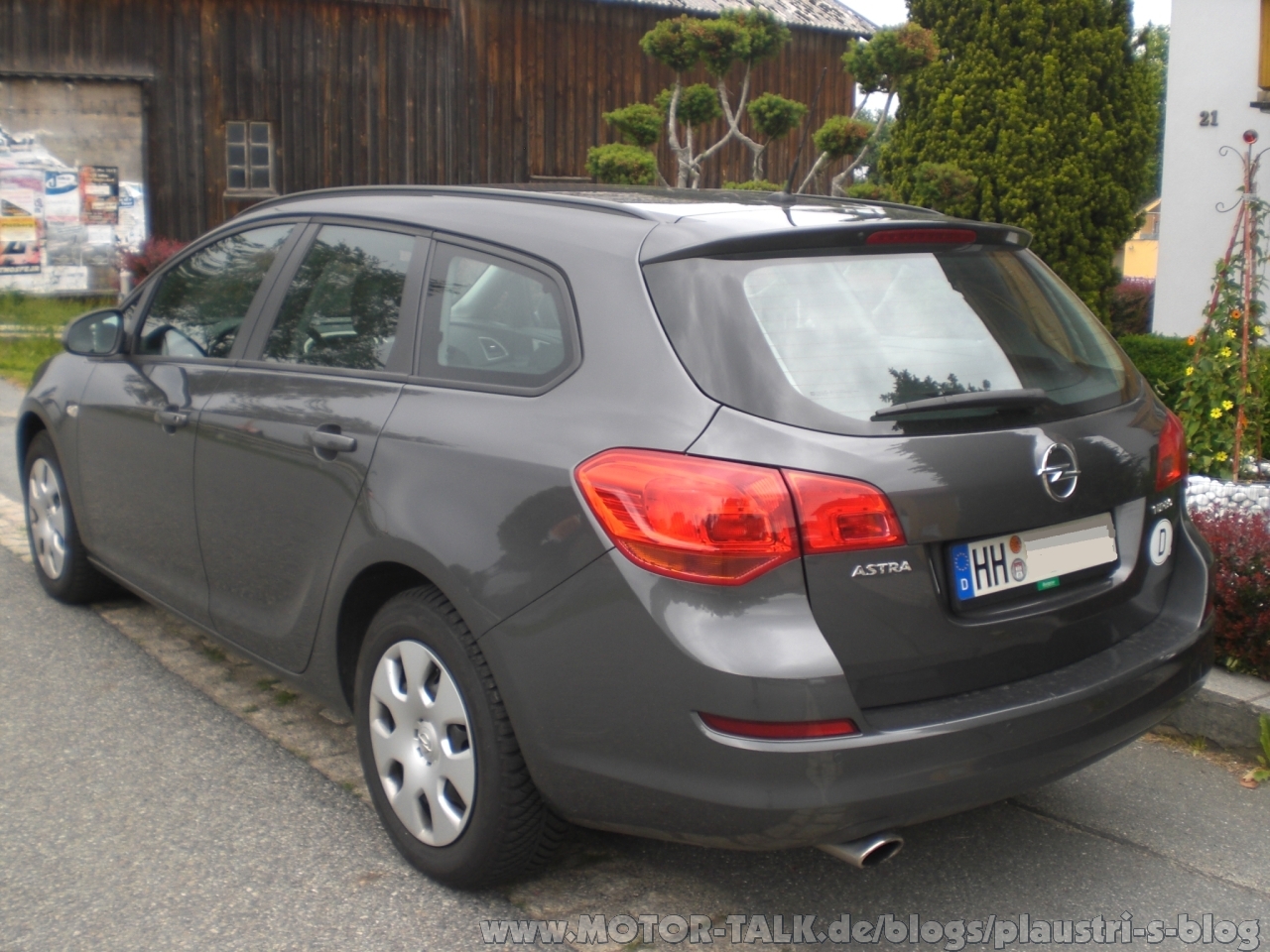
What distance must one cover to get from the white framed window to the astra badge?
21941mm

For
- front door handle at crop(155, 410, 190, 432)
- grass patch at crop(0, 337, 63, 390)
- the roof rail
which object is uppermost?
the roof rail

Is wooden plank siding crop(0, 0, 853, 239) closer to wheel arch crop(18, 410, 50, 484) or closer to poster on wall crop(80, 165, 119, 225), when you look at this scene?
poster on wall crop(80, 165, 119, 225)

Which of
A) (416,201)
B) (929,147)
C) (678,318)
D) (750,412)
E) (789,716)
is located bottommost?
(789,716)

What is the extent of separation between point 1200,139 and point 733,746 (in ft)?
30.5

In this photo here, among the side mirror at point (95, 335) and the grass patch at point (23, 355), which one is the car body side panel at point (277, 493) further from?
the grass patch at point (23, 355)

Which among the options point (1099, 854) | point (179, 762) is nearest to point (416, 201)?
point (179, 762)

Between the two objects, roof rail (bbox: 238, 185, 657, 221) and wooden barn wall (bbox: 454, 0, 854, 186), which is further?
wooden barn wall (bbox: 454, 0, 854, 186)

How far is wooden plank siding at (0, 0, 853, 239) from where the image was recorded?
21.5 m

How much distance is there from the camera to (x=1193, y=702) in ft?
13.8

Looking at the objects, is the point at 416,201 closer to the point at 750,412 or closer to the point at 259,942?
the point at 750,412

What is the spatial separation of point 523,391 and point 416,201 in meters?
0.91

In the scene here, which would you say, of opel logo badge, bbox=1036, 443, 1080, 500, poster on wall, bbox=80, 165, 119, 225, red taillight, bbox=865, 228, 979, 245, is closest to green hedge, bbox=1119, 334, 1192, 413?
red taillight, bbox=865, 228, 979, 245

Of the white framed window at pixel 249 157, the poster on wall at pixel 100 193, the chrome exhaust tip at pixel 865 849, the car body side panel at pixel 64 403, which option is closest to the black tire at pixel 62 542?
the car body side panel at pixel 64 403

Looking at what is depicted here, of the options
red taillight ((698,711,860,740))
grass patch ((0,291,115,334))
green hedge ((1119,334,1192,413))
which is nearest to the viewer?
red taillight ((698,711,860,740))
